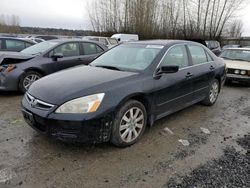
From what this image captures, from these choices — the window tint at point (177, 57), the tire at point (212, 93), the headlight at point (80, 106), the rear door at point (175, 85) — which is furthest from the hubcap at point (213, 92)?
the headlight at point (80, 106)

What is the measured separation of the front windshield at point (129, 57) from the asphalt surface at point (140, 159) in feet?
3.87

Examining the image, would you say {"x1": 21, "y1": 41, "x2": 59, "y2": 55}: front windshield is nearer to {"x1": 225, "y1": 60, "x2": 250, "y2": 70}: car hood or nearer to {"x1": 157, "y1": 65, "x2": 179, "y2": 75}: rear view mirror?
{"x1": 157, "y1": 65, "x2": 179, "y2": 75}: rear view mirror

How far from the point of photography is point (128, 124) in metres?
3.38

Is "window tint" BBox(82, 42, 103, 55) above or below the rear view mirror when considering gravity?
above

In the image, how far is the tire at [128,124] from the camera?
319 centimetres

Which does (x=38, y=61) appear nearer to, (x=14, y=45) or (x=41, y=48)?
(x=41, y=48)

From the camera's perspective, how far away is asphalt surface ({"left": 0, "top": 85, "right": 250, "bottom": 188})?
266 centimetres

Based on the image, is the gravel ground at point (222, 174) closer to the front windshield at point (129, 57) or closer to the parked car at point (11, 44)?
the front windshield at point (129, 57)

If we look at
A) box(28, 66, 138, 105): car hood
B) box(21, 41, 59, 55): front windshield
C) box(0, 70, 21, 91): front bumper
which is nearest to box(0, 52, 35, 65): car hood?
box(0, 70, 21, 91): front bumper

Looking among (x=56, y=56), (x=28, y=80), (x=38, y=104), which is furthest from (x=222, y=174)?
(x=28, y=80)

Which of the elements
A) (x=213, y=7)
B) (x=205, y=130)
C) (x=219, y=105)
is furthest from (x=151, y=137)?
(x=213, y=7)

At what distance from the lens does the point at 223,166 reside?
9.89ft

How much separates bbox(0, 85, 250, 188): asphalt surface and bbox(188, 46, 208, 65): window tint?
1326mm

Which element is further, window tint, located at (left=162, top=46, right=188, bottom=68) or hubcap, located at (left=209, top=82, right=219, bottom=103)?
hubcap, located at (left=209, top=82, right=219, bottom=103)
